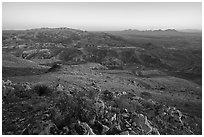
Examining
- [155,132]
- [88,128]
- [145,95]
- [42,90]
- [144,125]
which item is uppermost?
[88,128]

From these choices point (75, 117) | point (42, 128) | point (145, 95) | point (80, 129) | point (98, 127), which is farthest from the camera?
point (145, 95)

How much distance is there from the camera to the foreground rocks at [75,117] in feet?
42.3

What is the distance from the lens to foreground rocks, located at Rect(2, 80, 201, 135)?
42.3ft

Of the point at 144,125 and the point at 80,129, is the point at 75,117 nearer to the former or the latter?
the point at 80,129

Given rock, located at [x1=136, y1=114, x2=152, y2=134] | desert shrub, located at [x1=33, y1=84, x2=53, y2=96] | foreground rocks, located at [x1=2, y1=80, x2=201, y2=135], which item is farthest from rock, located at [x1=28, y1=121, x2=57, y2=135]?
desert shrub, located at [x1=33, y1=84, x2=53, y2=96]

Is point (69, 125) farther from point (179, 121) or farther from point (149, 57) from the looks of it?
point (149, 57)

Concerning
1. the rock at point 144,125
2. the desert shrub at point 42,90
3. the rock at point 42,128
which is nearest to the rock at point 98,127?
the rock at point 42,128

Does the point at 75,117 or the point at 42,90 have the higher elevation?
the point at 75,117

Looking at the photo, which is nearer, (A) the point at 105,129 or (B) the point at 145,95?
(A) the point at 105,129

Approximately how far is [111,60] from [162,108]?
152ft

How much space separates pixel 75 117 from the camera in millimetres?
13820

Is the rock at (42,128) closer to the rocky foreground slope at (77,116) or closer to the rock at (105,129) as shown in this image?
the rocky foreground slope at (77,116)

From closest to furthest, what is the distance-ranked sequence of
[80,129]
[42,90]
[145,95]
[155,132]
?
[80,129] < [155,132] < [42,90] < [145,95]

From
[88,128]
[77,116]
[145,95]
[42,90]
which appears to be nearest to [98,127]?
[88,128]
